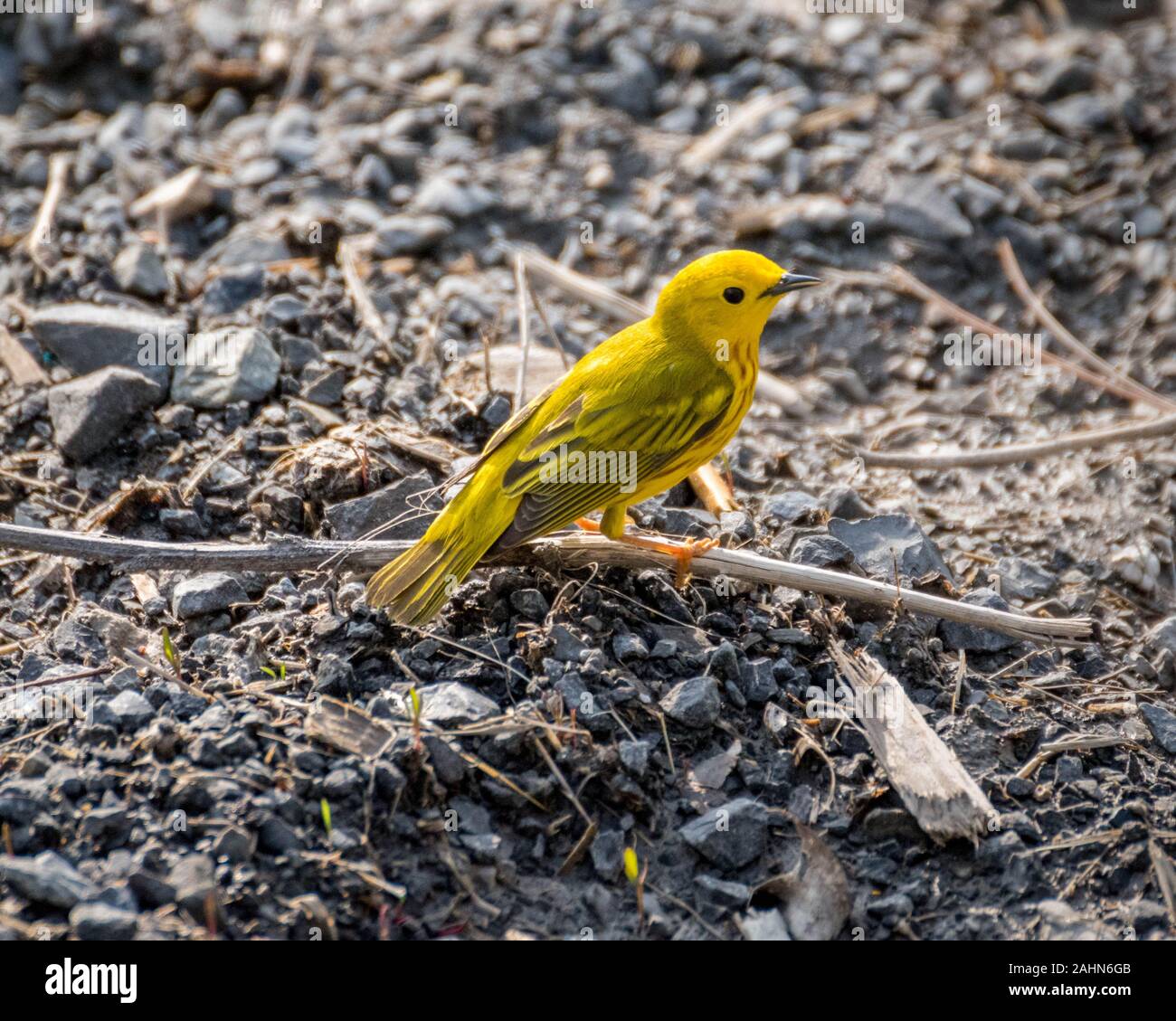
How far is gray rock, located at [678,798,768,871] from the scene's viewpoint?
386 centimetres

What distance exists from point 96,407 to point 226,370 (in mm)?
580

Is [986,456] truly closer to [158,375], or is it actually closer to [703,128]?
[703,128]

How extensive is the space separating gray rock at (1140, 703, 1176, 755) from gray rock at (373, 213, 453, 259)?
4463 millimetres

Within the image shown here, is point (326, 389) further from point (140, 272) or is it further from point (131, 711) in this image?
point (131, 711)

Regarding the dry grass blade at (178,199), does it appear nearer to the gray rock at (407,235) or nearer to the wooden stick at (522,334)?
the gray rock at (407,235)

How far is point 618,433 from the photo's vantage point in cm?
480

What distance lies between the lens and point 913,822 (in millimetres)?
3990

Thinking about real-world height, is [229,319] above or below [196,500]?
above

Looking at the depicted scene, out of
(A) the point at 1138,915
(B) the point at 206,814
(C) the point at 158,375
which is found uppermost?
(C) the point at 158,375

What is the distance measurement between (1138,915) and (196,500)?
3794 millimetres

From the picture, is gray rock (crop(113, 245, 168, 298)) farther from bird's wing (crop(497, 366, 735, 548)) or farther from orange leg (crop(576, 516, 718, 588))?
orange leg (crop(576, 516, 718, 588))

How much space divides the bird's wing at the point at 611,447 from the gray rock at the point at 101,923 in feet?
5.80

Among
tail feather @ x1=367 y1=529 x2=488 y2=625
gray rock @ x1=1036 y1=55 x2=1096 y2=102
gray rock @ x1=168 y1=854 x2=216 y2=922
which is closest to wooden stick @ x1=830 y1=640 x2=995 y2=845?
tail feather @ x1=367 y1=529 x2=488 y2=625

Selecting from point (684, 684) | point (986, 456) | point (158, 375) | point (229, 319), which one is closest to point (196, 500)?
point (158, 375)
